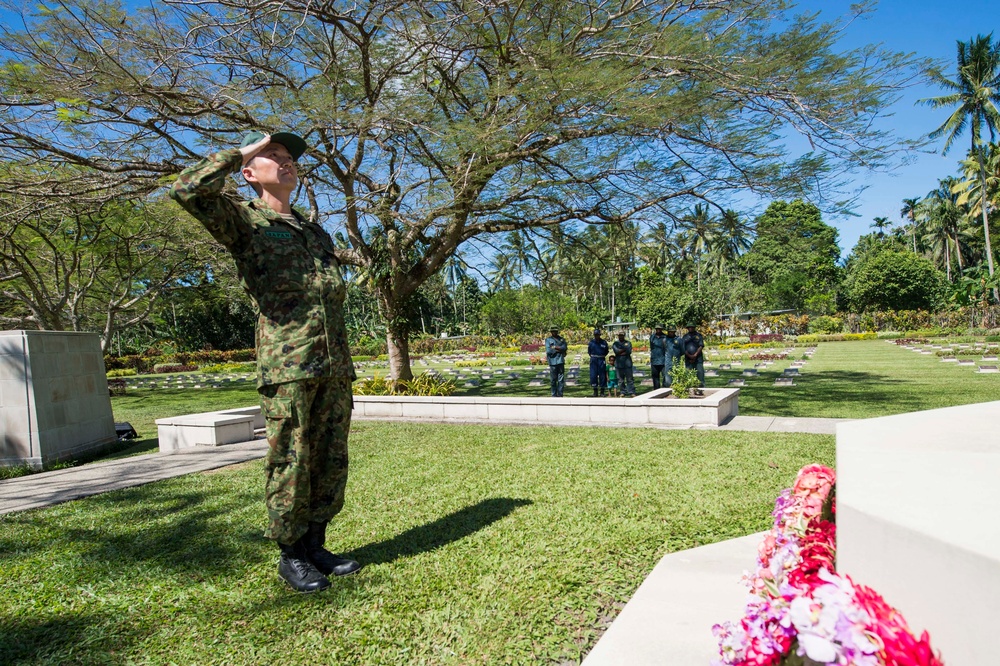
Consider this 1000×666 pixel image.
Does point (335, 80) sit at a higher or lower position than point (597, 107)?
higher

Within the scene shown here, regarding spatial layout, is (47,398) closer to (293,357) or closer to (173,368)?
(293,357)

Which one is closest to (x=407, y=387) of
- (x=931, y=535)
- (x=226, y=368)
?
(x=931, y=535)

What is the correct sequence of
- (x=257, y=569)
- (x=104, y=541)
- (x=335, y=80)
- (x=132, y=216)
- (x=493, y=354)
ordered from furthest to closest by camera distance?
(x=493, y=354)
(x=132, y=216)
(x=335, y=80)
(x=104, y=541)
(x=257, y=569)

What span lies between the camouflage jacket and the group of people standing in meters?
8.67

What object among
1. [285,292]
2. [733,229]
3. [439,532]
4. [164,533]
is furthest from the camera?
[733,229]

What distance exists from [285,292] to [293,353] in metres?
0.35

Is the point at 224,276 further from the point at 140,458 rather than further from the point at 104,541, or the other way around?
the point at 104,541

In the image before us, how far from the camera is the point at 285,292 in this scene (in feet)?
10.0

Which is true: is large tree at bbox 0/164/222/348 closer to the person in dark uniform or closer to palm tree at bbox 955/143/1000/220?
the person in dark uniform

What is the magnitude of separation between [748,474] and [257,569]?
4.13 meters

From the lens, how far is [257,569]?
3.40 metres

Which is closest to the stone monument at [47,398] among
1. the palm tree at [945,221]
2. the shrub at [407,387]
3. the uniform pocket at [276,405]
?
the shrub at [407,387]

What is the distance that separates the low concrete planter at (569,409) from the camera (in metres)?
8.12

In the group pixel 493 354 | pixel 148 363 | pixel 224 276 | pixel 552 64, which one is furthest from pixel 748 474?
pixel 148 363
